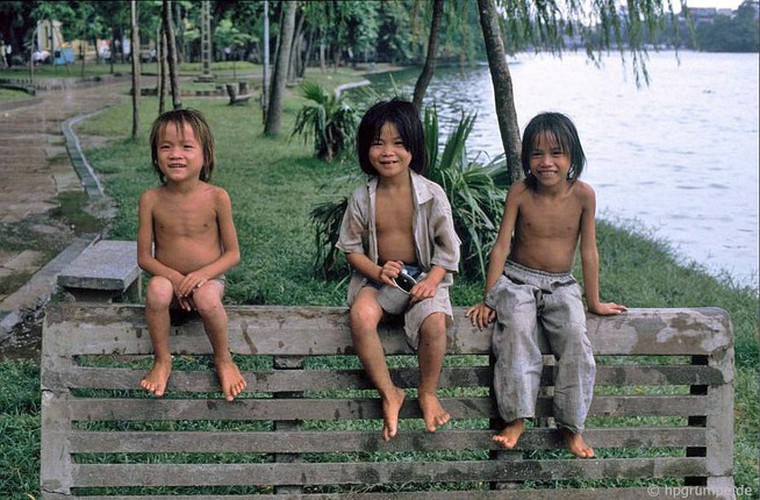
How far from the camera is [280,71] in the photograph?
47.0 ft

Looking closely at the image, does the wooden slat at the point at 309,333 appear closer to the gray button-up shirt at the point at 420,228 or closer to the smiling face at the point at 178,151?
the gray button-up shirt at the point at 420,228

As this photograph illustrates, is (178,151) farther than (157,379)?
Yes

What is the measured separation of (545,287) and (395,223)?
50 centimetres

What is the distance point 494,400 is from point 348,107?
8.90m

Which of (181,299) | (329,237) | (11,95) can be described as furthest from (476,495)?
(11,95)

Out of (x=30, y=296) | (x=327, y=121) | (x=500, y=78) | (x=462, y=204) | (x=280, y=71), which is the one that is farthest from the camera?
(x=280, y=71)

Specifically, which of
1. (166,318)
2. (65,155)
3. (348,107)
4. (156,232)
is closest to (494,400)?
(166,318)

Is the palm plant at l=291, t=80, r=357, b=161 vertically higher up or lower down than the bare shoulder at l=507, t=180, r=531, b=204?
higher up

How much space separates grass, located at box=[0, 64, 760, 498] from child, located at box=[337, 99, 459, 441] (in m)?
1.40

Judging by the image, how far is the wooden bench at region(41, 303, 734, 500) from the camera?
2490mm

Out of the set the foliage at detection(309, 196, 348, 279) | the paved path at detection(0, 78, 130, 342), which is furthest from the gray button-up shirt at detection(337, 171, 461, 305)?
the foliage at detection(309, 196, 348, 279)

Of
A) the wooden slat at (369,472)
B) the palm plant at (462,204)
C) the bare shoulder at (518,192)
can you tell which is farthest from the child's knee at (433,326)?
the palm plant at (462,204)

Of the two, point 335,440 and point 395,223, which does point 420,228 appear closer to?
point 395,223

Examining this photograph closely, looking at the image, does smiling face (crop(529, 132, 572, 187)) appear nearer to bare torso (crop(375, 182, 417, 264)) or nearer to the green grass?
bare torso (crop(375, 182, 417, 264))
